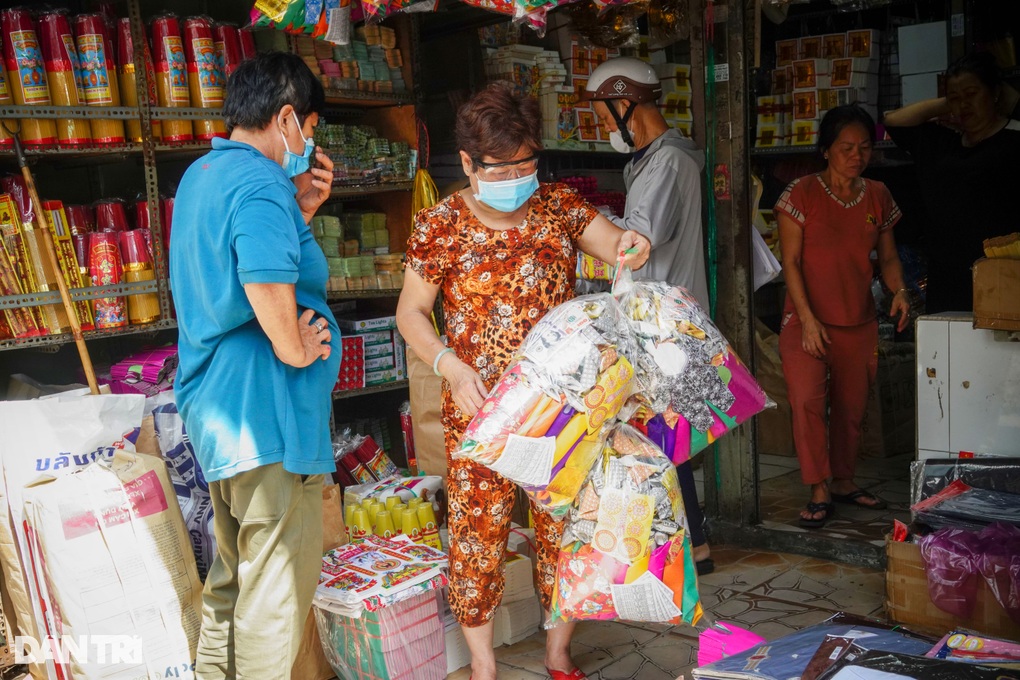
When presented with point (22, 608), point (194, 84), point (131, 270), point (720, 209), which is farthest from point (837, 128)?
point (22, 608)

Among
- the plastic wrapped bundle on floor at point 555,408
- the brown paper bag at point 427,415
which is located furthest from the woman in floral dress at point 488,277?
the brown paper bag at point 427,415

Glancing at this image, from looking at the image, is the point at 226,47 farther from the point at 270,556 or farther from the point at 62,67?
the point at 270,556

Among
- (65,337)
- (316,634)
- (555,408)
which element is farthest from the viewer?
(65,337)

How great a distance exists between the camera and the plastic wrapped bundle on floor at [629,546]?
233 centimetres

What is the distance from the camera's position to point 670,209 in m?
3.30

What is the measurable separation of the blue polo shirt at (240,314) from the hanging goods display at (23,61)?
3.60 ft

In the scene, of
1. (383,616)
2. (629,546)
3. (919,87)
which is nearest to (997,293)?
(629,546)

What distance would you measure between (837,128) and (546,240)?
1.99m

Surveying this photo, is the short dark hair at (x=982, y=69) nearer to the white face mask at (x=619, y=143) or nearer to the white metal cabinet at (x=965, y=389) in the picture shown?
the white metal cabinet at (x=965, y=389)

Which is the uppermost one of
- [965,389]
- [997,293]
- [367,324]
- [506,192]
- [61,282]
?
[506,192]

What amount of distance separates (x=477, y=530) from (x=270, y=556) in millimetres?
609

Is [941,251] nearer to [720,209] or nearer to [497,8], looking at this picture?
[720,209]

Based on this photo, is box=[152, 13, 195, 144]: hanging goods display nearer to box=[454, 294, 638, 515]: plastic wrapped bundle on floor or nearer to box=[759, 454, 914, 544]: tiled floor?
box=[454, 294, 638, 515]: plastic wrapped bundle on floor

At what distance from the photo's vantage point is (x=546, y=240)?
269 cm
